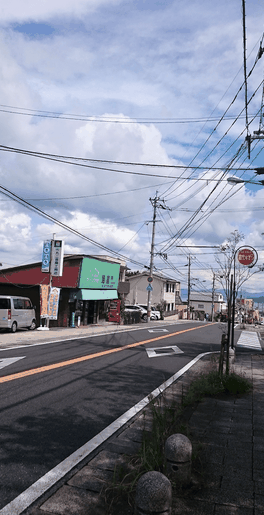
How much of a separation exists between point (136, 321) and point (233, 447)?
30.4 m

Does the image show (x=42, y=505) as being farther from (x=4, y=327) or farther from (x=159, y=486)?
(x=4, y=327)

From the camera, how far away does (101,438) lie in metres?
4.98

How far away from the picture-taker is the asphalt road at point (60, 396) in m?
4.27

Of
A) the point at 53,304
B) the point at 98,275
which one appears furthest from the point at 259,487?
the point at 98,275

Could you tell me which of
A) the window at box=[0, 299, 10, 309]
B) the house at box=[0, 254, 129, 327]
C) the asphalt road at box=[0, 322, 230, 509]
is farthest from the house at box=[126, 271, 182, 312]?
the asphalt road at box=[0, 322, 230, 509]

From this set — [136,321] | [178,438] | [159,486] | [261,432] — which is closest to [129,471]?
[178,438]

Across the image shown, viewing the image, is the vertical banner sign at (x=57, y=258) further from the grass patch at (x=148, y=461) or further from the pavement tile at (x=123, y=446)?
the pavement tile at (x=123, y=446)

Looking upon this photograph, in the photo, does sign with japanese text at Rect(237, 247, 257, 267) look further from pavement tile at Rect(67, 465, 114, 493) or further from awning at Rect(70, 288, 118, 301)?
awning at Rect(70, 288, 118, 301)

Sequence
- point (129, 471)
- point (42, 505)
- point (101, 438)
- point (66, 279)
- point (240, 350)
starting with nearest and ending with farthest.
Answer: point (42, 505), point (129, 471), point (101, 438), point (240, 350), point (66, 279)

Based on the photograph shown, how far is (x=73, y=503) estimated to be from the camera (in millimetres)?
3338

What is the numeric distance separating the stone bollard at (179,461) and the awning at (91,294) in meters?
21.7

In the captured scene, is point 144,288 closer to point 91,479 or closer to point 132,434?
point 132,434

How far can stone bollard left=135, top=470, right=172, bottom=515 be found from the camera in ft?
9.08

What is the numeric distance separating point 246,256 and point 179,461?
29.2ft
